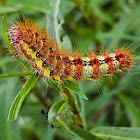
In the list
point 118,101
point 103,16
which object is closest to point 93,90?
point 118,101

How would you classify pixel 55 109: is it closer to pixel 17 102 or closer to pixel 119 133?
pixel 17 102

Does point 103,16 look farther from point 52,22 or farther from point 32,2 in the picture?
point 52,22

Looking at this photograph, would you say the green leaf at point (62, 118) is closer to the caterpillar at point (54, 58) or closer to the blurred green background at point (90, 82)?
the caterpillar at point (54, 58)

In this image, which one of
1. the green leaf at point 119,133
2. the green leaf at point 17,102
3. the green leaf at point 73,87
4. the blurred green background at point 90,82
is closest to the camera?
the green leaf at point 17,102

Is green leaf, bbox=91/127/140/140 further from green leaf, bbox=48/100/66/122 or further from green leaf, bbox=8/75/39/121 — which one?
green leaf, bbox=8/75/39/121

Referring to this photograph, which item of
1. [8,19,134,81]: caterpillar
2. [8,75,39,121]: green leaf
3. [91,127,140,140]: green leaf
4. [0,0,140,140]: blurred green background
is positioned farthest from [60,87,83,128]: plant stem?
[0,0,140,140]: blurred green background

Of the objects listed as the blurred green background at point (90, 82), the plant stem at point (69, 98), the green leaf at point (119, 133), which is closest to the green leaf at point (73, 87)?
the plant stem at point (69, 98)
